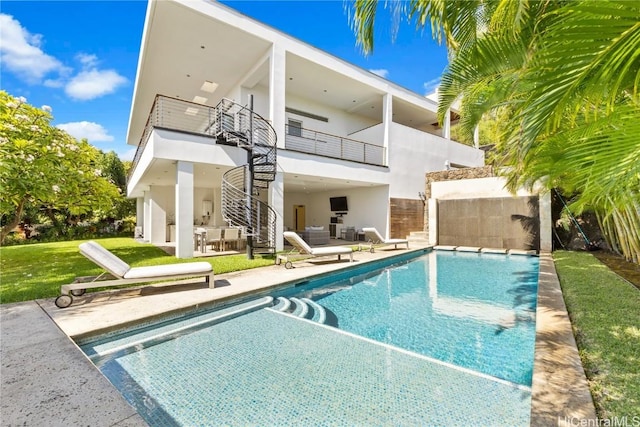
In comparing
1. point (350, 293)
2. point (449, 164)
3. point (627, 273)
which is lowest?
point (350, 293)

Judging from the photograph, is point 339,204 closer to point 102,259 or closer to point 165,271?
point 165,271

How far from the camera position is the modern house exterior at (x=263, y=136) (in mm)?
9328

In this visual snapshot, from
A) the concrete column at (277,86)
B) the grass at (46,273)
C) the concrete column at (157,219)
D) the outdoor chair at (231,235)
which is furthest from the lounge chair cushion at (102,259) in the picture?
the concrete column at (157,219)

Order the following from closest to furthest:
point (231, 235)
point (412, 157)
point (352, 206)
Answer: point (231, 235), point (412, 157), point (352, 206)

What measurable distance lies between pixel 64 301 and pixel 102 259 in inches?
33.3

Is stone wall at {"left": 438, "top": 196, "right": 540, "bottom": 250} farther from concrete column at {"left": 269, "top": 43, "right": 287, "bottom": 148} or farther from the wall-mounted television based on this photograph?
concrete column at {"left": 269, "top": 43, "right": 287, "bottom": 148}

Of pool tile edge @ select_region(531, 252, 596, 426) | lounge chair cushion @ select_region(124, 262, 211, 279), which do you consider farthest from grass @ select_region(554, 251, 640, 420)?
lounge chair cushion @ select_region(124, 262, 211, 279)

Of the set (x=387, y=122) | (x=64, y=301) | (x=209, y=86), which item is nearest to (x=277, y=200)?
(x=64, y=301)

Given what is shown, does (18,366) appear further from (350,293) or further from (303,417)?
(350,293)

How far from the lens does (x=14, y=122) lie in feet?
23.7

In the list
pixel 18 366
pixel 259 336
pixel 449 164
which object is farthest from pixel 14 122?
pixel 449 164

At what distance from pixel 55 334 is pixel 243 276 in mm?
3674

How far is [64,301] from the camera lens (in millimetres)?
4562

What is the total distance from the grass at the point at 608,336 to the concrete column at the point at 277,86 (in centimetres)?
980
